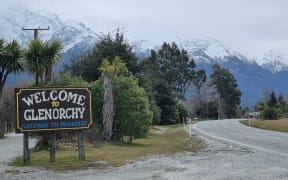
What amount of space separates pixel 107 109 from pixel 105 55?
23101 millimetres

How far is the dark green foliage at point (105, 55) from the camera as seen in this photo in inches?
1845

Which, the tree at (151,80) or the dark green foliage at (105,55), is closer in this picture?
the dark green foliage at (105,55)

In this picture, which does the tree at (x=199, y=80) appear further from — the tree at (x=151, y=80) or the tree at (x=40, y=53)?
the tree at (x=40, y=53)

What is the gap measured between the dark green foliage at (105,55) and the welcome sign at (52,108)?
2920 centimetres

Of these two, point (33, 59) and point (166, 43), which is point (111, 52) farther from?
point (166, 43)

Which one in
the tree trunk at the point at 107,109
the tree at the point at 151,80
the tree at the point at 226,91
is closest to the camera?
the tree trunk at the point at 107,109

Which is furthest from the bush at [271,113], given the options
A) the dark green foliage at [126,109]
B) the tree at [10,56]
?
the tree at [10,56]

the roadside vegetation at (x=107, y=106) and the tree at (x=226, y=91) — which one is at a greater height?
the tree at (x=226, y=91)

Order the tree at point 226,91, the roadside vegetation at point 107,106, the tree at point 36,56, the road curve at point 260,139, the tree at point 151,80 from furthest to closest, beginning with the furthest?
the tree at point 226,91, the tree at point 151,80, the road curve at point 260,139, the tree at point 36,56, the roadside vegetation at point 107,106

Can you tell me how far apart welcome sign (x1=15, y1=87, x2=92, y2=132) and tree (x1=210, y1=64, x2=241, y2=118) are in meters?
108

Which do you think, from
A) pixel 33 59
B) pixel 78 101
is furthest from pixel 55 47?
pixel 78 101

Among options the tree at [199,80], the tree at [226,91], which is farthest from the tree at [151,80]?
the tree at [226,91]

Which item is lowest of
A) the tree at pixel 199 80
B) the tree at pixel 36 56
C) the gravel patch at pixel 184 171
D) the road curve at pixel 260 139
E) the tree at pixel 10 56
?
the gravel patch at pixel 184 171

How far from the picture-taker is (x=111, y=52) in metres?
48.5
